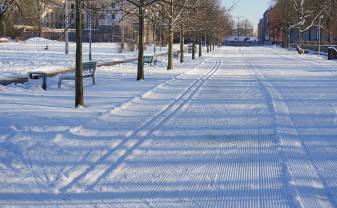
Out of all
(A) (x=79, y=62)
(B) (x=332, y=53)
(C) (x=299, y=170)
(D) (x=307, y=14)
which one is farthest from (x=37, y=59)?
(D) (x=307, y=14)

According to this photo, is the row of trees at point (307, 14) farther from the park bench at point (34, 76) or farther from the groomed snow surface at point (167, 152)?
the groomed snow surface at point (167, 152)

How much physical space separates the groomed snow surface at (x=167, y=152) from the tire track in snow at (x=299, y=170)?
0.04 feet

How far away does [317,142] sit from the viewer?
883cm

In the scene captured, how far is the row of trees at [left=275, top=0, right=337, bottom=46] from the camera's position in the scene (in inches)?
2427

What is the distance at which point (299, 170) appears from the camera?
7023mm

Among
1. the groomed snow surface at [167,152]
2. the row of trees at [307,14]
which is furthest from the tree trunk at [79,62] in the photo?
the row of trees at [307,14]

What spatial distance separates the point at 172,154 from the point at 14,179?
2.43 meters

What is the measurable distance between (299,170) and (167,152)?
202 centimetres

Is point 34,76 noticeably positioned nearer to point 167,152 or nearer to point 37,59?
point 167,152

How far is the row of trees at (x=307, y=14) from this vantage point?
202ft

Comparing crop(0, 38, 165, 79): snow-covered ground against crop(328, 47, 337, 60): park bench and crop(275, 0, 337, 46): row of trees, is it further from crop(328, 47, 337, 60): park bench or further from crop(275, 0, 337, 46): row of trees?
crop(275, 0, 337, 46): row of trees

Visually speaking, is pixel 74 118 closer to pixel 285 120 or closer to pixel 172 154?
pixel 172 154

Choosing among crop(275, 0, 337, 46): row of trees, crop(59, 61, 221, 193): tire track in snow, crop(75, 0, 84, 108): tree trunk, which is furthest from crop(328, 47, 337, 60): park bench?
crop(75, 0, 84, 108): tree trunk

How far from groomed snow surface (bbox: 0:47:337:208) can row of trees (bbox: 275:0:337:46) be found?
159ft
